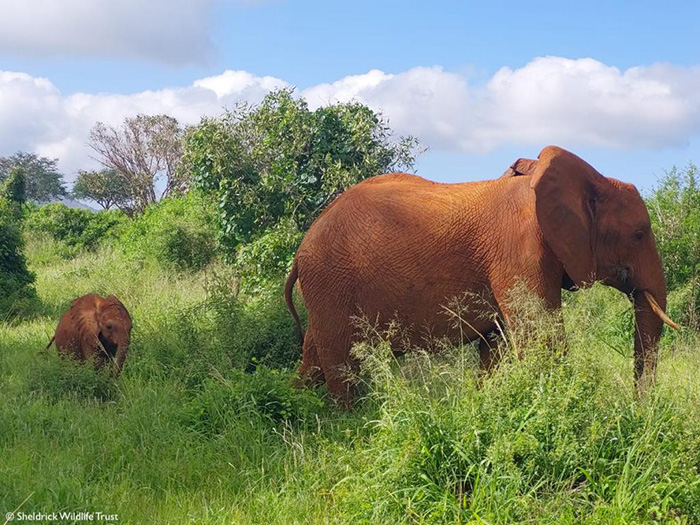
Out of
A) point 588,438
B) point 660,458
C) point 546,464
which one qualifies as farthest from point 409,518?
point 660,458

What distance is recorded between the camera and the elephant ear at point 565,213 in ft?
19.9

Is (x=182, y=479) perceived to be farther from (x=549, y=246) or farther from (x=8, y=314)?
(x=8, y=314)

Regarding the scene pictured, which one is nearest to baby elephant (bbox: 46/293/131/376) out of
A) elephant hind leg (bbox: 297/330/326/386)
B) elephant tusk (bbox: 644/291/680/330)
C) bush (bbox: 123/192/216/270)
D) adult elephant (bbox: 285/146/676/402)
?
elephant hind leg (bbox: 297/330/326/386)

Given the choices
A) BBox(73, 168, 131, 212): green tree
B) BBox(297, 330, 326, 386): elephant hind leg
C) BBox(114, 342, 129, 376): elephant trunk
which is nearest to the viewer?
BBox(297, 330, 326, 386): elephant hind leg

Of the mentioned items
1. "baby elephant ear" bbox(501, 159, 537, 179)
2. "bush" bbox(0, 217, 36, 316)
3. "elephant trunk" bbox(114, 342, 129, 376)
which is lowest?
"elephant trunk" bbox(114, 342, 129, 376)

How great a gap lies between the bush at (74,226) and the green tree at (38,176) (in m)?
34.0

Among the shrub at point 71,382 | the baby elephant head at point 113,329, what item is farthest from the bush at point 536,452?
the baby elephant head at point 113,329

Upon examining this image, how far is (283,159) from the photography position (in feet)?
41.1

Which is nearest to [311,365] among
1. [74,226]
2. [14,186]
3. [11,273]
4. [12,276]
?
[12,276]

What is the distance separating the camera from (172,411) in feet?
22.2

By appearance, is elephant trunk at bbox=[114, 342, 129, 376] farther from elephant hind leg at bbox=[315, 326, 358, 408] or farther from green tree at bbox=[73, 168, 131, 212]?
green tree at bbox=[73, 168, 131, 212]

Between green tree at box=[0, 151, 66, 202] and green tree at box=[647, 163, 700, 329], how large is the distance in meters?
53.2

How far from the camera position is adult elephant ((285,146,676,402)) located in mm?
6188

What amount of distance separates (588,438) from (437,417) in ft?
2.81
